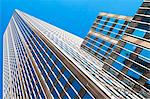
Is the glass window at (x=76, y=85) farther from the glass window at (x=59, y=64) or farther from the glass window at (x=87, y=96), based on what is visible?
the glass window at (x=59, y=64)

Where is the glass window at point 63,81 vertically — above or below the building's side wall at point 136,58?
below

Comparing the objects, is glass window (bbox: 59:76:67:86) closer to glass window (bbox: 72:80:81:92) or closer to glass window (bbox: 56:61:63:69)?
glass window (bbox: 56:61:63:69)

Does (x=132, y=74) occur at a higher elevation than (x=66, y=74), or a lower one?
higher

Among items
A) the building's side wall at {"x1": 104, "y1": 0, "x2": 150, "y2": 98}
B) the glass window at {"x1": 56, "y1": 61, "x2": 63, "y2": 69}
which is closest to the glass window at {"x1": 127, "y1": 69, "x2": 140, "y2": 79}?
the building's side wall at {"x1": 104, "y1": 0, "x2": 150, "y2": 98}

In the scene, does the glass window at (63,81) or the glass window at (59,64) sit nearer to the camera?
the glass window at (63,81)

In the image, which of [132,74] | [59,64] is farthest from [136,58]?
[59,64]

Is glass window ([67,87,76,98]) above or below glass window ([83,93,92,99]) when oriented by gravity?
below

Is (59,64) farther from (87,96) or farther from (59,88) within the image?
(87,96)

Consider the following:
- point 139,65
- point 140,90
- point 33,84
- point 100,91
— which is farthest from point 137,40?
point 33,84

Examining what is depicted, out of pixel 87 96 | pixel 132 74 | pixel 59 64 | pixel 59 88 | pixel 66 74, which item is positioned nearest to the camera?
pixel 87 96

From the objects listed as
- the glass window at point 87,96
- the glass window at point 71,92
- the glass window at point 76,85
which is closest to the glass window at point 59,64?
the glass window at point 71,92

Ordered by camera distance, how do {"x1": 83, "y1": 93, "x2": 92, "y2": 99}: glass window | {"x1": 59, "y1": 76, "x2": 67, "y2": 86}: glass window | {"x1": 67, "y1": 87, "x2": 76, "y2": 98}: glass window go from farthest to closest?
{"x1": 59, "y1": 76, "x2": 67, "y2": 86}: glass window → {"x1": 67, "y1": 87, "x2": 76, "y2": 98}: glass window → {"x1": 83, "y1": 93, "x2": 92, "y2": 99}: glass window

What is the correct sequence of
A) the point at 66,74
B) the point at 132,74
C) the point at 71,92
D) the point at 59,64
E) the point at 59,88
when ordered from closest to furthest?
the point at 71,92 → the point at 132,74 → the point at 59,88 → the point at 66,74 → the point at 59,64

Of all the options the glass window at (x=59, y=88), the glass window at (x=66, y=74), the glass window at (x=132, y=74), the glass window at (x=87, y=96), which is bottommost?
the glass window at (x=59, y=88)
